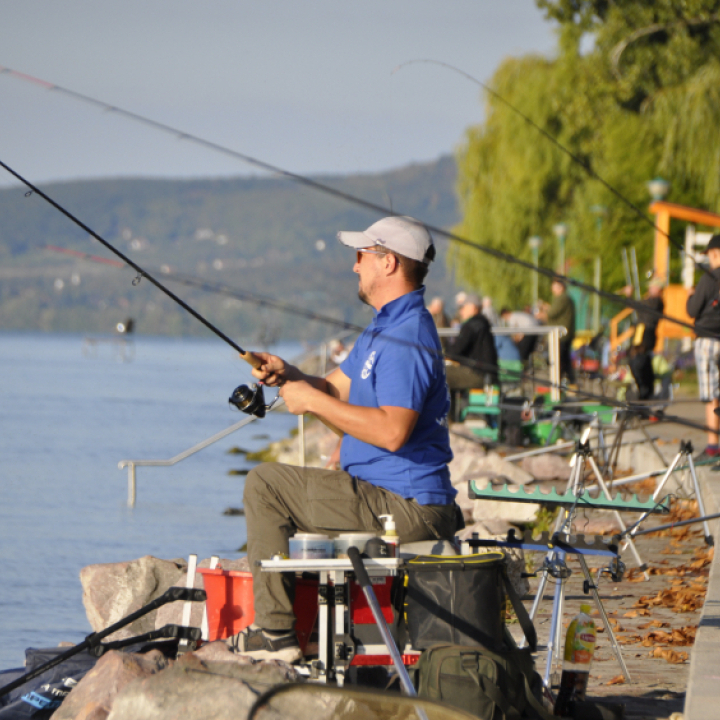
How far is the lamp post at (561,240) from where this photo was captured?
2784 cm

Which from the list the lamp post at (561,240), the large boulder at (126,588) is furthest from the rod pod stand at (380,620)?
the lamp post at (561,240)

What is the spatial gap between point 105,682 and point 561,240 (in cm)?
2622

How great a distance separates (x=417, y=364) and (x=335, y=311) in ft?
2.13

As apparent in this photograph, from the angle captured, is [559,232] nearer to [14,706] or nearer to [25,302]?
[14,706]

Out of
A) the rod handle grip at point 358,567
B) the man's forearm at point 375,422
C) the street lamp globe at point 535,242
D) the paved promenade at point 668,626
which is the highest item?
the street lamp globe at point 535,242

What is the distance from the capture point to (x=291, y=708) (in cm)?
226

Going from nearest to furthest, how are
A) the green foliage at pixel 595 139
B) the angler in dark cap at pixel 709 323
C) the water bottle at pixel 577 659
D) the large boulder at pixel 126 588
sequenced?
the water bottle at pixel 577 659 < the large boulder at pixel 126 588 < the angler in dark cap at pixel 709 323 < the green foliage at pixel 595 139

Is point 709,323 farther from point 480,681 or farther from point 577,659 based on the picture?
point 480,681

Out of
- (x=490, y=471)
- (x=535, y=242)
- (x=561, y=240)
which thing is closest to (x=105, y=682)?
(x=490, y=471)

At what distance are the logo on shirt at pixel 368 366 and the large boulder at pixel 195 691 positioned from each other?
102 cm

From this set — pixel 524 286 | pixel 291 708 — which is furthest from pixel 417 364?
pixel 524 286

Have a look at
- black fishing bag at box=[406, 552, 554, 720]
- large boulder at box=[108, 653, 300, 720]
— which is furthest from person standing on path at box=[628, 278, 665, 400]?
large boulder at box=[108, 653, 300, 720]

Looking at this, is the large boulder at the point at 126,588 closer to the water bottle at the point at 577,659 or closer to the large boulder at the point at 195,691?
the water bottle at the point at 577,659

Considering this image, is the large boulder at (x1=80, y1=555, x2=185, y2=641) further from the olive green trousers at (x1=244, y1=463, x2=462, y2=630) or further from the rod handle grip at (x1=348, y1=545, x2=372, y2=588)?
the rod handle grip at (x1=348, y1=545, x2=372, y2=588)
